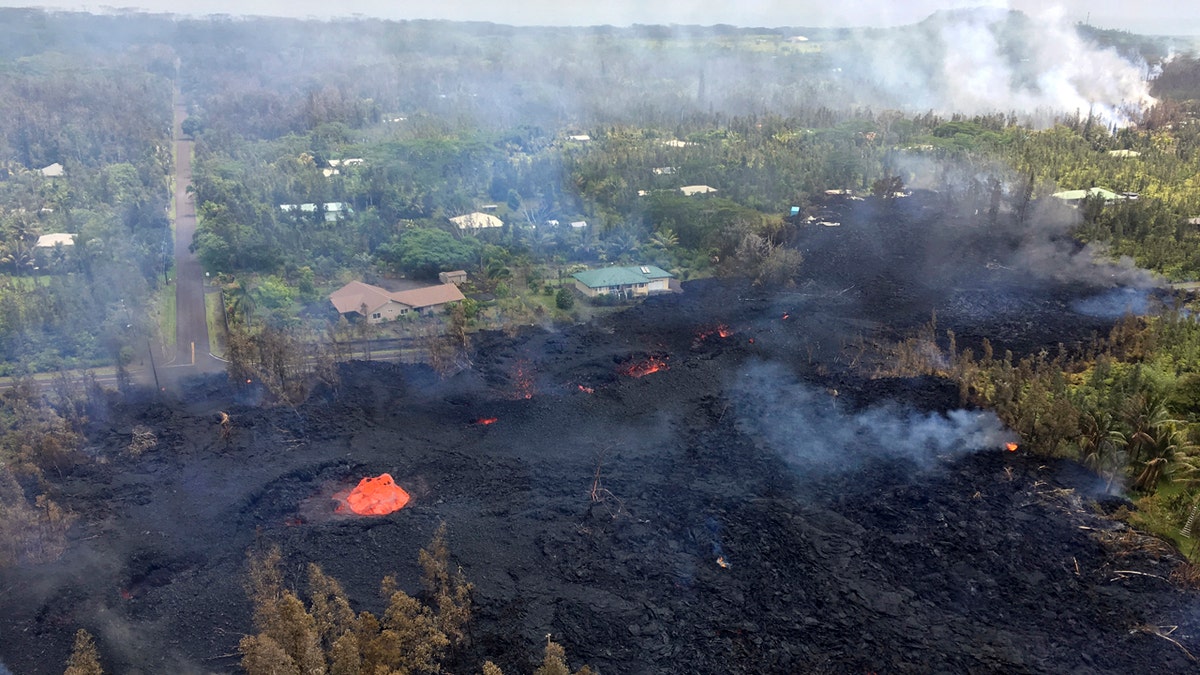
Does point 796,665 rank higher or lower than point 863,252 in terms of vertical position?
lower

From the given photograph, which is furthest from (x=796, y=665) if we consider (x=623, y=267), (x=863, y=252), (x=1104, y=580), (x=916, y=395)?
(x=863, y=252)

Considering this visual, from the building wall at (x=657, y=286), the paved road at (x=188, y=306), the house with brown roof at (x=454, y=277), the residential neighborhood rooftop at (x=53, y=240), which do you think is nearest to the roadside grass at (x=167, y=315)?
the paved road at (x=188, y=306)

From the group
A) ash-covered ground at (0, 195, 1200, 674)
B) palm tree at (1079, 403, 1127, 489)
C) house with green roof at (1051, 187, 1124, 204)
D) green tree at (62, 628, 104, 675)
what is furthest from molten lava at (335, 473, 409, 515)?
house with green roof at (1051, 187, 1124, 204)

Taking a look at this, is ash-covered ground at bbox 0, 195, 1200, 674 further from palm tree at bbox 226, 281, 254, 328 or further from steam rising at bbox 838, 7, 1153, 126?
steam rising at bbox 838, 7, 1153, 126

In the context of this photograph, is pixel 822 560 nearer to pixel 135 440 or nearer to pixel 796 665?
pixel 796 665

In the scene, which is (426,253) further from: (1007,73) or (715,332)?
(1007,73)

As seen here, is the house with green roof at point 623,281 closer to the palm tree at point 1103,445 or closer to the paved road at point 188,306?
the paved road at point 188,306
